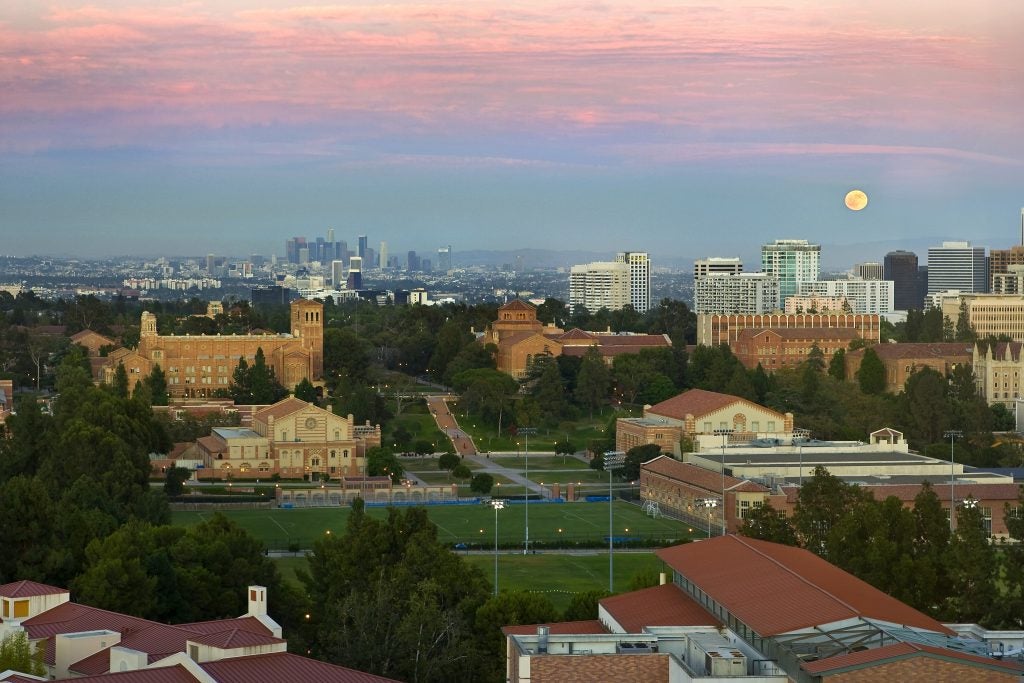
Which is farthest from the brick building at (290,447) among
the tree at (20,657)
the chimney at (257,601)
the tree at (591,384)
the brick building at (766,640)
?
the tree at (20,657)

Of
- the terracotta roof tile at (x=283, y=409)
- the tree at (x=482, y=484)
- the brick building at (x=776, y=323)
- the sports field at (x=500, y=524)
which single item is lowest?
the sports field at (x=500, y=524)

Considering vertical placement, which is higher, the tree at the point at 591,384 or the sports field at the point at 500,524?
the tree at the point at 591,384

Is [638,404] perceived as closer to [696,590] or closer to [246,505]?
[246,505]

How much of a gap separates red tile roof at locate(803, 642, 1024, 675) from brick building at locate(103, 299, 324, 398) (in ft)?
237

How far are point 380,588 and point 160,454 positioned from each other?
36.5m

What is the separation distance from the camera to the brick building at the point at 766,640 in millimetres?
23125

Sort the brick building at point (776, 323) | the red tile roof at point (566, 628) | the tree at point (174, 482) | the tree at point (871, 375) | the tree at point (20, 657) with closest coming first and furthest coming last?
the tree at point (20, 657) → the red tile roof at point (566, 628) → the tree at point (174, 482) → the tree at point (871, 375) → the brick building at point (776, 323)

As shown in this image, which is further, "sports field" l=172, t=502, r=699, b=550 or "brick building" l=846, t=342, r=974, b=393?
"brick building" l=846, t=342, r=974, b=393

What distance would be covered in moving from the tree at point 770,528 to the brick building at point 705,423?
28.2 meters

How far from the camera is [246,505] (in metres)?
62.4

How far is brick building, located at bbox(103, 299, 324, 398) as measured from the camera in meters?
94.1

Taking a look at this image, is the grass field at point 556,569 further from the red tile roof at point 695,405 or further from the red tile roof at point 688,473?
the red tile roof at point 695,405

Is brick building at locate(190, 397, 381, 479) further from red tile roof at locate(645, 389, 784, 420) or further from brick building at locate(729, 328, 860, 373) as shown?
brick building at locate(729, 328, 860, 373)

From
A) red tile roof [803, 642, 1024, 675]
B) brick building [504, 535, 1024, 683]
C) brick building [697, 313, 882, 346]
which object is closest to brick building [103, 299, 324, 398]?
brick building [697, 313, 882, 346]
